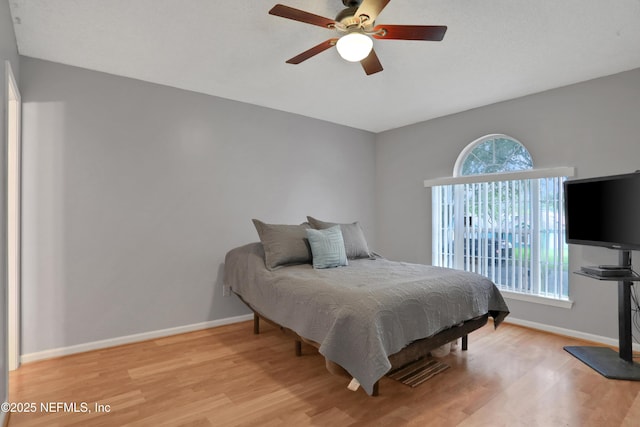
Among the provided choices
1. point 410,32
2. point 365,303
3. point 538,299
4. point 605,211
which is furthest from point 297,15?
point 538,299

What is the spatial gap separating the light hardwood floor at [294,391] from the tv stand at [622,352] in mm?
90

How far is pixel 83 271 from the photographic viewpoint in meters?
2.93

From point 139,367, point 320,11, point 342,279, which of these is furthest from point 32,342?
point 320,11

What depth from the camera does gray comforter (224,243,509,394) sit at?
191cm

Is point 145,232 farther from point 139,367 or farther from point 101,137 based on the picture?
point 139,367

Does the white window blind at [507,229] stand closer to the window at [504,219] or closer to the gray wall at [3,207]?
the window at [504,219]

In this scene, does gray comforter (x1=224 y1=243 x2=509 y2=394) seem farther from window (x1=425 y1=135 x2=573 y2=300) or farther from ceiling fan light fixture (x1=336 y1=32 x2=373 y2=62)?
ceiling fan light fixture (x1=336 y1=32 x2=373 y2=62)

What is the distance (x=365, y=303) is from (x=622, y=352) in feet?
7.55

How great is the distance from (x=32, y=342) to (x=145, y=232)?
47.1 inches

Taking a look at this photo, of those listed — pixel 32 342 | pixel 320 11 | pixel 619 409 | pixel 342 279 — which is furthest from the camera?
pixel 32 342

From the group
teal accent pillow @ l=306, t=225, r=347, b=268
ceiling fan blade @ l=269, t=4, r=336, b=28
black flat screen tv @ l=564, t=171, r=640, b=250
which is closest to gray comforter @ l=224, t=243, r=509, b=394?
teal accent pillow @ l=306, t=225, r=347, b=268

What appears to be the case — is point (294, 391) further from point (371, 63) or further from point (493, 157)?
point (493, 157)

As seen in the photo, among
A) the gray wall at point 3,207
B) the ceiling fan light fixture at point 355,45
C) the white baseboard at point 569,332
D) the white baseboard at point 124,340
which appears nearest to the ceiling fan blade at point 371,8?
the ceiling fan light fixture at point 355,45

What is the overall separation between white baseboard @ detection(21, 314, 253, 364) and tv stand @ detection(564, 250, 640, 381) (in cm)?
320
